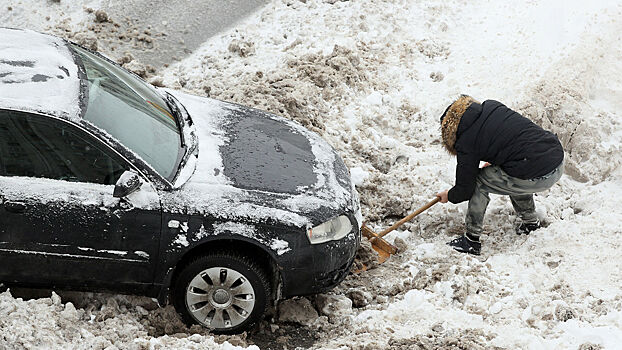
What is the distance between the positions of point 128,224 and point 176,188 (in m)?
0.40

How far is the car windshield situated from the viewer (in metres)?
4.72

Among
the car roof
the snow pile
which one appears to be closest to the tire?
the snow pile

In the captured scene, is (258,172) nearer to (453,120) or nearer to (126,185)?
(126,185)

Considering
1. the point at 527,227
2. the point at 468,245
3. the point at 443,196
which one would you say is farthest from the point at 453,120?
the point at 527,227

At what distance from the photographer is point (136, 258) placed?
4664mm

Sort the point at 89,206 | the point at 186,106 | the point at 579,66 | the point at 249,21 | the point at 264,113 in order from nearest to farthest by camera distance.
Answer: the point at 89,206, the point at 186,106, the point at 264,113, the point at 579,66, the point at 249,21

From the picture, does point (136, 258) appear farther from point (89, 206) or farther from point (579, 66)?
point (579, 66)

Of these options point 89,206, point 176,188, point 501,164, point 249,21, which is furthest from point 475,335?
point 249,21

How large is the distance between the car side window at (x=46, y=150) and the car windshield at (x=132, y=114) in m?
0.19

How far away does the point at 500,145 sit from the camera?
5.75m

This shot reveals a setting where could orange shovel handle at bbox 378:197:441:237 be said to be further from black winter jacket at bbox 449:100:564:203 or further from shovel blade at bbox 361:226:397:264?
black winter jacket at bbox 449:100:564:203

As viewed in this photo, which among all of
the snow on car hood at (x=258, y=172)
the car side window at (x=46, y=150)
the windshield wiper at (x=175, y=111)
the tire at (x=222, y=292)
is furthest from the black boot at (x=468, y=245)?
the car side window at (x=46, y=150)

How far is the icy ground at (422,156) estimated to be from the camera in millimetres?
4906

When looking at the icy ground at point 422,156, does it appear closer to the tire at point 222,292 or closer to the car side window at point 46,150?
the tire at point 222,292
